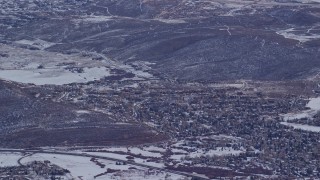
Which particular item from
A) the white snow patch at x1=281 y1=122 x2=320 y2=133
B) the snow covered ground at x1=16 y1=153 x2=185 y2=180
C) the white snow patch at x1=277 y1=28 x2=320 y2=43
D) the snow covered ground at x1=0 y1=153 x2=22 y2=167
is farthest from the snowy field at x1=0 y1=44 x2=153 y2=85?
the snow covered ground at x1=16 y1=153 x2=185 y2=180

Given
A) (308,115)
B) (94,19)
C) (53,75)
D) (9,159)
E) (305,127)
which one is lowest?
(9,159)

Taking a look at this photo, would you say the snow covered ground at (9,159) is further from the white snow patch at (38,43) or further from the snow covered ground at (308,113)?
the white snow patch at (38,43)

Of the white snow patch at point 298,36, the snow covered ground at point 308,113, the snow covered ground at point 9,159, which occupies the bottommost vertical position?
the snow covered ground at point 9,159

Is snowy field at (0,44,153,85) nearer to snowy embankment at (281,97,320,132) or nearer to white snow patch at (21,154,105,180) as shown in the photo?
snowy embankment at (281,97,320,132)

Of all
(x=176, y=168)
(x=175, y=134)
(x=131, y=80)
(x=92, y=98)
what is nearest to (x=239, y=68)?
(x=131, y=80)

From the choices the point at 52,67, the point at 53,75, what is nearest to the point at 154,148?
the point at 53,75

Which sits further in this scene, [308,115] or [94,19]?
[94,19]

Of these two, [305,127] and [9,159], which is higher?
[305,127]

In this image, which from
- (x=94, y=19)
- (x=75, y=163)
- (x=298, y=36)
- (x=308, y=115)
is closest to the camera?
(x=75, y=163)

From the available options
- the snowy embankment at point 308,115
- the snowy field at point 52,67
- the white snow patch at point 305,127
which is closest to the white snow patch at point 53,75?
the snowy field at point 52,67

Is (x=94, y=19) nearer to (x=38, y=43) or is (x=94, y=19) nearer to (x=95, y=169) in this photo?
(x=38, y=43)

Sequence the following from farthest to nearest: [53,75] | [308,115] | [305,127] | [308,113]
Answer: [53,75], [308,113], [308,115], [305,127]
